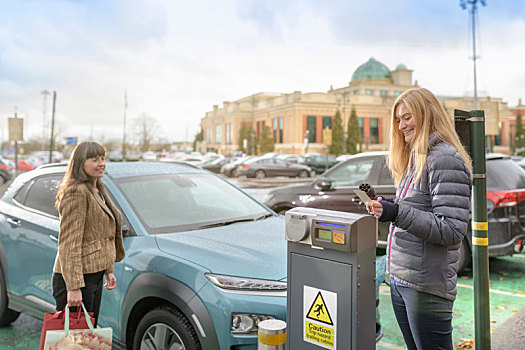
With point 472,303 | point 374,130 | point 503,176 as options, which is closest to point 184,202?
point 472,303

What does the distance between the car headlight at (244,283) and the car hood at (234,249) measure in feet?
0.12

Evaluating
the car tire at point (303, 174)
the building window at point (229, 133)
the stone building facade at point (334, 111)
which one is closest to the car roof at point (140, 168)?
the car tire at point (303, 174)

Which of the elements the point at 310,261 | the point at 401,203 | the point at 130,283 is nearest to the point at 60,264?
the point at 130,283

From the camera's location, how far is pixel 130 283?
10.7 ft

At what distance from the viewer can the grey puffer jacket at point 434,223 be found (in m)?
2.24

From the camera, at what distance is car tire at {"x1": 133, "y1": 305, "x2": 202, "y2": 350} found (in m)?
2.90

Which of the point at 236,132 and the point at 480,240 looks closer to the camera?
the point at 480,240

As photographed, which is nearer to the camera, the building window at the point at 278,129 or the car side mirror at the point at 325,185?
the car side mirror at the point at 325,185

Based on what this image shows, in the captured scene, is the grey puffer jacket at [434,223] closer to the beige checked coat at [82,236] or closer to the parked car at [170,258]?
the parked car at [170,258]

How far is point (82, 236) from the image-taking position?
9.44ft

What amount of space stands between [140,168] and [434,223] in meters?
2.94

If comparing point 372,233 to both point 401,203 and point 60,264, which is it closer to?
point 401,203

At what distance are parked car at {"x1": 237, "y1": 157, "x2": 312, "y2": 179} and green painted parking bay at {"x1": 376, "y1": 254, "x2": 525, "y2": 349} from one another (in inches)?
882

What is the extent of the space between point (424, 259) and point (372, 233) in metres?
0.30
